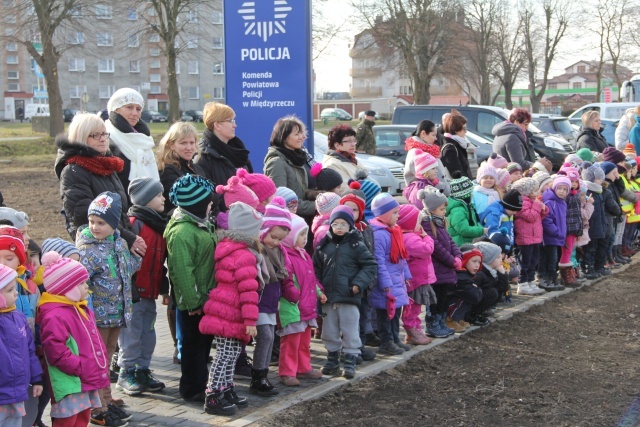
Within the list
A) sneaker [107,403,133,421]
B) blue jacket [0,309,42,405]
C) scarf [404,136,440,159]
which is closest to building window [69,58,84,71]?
scarf [404,136,440,159]

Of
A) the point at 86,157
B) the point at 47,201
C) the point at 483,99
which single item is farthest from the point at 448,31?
Answer: the point at 86,157

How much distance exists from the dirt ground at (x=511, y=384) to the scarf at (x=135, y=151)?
7.70 feet

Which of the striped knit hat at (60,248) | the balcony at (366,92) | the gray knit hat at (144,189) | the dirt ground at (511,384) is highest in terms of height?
the balcony at (366,92)

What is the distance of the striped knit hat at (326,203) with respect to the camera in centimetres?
747

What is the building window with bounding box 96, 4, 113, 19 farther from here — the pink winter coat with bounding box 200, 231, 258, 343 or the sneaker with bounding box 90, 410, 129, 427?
the sneaker with bounding box 90, 410, 129, 427

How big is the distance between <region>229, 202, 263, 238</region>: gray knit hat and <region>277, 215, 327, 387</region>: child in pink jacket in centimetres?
74

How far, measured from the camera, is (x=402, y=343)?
787 cm

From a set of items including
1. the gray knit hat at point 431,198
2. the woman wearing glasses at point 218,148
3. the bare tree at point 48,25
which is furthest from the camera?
the bare tree at point 48,25

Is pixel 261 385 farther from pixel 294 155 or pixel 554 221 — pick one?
pixel 554 221

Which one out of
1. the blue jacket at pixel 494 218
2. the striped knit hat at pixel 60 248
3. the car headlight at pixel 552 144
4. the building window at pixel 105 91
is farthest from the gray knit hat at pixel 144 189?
the building window at pixel 105 91

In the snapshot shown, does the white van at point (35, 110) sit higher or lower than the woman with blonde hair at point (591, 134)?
higher

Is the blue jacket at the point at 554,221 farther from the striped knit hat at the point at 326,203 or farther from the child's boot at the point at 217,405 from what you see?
the child's boot at the point at 217,405

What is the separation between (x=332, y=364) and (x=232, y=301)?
1504 mm

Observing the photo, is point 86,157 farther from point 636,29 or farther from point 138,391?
point 636,29
